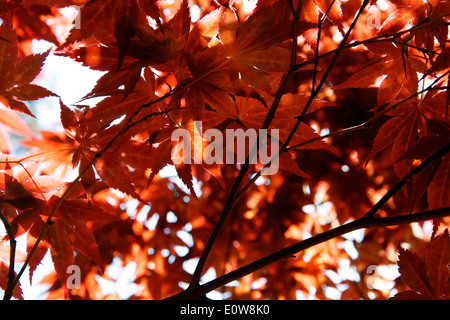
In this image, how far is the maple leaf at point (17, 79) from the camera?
0.68 meters

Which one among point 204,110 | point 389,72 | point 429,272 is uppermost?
point 389,72

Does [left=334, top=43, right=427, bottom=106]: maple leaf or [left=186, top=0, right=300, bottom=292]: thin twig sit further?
[left=334, top=43, right=427, bottom=106]: maple leaf

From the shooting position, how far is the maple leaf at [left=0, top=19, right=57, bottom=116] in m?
0.68

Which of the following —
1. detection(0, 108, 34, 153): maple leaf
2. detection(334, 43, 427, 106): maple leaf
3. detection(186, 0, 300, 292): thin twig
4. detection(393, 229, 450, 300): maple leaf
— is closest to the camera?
detection(186, 0, 300, 292): thin twig

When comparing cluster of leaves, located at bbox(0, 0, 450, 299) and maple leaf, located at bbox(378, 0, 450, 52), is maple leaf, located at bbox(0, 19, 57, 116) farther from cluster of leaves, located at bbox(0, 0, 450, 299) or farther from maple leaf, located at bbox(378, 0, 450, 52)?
maple leaf, located at bbox(378, 0, 450, 52)

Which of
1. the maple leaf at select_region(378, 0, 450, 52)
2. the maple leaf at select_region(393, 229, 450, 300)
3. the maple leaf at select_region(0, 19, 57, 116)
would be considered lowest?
the maple leaf at select_region(393, 229, 450, 300)

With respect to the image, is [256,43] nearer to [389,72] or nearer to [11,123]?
[389,72]

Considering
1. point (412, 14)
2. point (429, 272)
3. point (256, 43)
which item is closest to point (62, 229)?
point (256, 43)

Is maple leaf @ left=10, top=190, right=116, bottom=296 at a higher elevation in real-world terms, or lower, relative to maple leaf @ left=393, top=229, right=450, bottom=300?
higher

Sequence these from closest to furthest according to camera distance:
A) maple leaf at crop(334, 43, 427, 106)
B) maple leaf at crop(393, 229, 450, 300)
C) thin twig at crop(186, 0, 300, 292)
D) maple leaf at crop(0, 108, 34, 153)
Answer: thin twig at crop(186, 0, 300, 292), maple leaf at crop(393, 229, 450, 300), maple leaf at crop(334, 43, 427, 106), maple leaf at crop(0, 108, 34, 153)

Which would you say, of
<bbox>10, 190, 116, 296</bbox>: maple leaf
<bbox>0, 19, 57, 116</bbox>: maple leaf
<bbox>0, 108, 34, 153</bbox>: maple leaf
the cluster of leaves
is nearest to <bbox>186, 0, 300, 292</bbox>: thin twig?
the cluster of leaves

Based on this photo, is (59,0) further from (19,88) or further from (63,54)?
(19,88)

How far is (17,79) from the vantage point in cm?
68

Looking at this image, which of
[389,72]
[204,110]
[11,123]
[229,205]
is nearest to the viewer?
[229,205]
